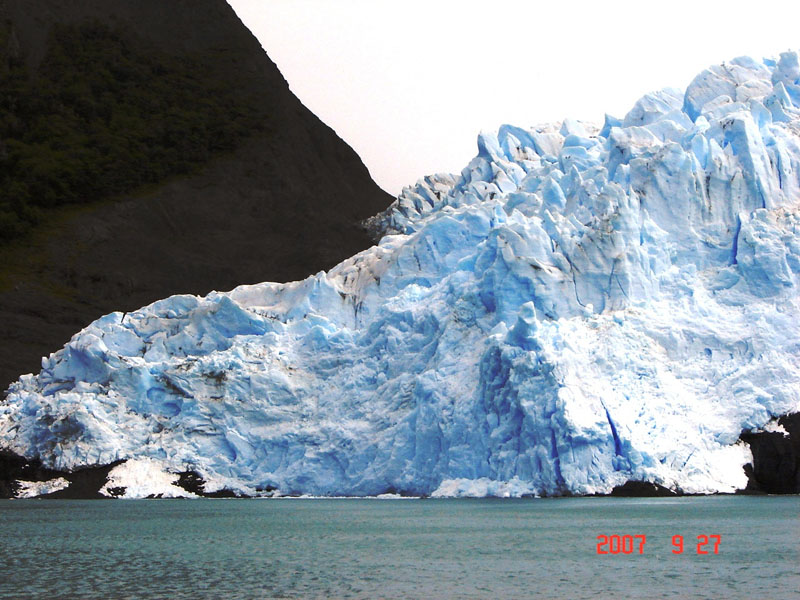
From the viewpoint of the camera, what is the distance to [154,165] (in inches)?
3137

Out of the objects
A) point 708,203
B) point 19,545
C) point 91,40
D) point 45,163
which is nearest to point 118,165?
point 45,163

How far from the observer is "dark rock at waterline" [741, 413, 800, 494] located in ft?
116

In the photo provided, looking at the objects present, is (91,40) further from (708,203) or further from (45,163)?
(708,203)

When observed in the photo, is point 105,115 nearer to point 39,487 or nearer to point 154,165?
point 154,165

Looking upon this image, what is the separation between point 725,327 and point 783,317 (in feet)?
5.74

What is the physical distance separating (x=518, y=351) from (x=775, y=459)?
778 centimetres

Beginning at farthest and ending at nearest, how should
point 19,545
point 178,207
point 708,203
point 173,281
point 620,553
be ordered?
point 178,207
point 173,281
point 708,203
point 19,545
point 620,553

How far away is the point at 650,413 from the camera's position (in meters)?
35.6

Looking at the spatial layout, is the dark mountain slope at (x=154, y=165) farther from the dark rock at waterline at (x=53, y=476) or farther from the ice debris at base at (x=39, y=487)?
the dark rock at waterline at (x=53, y=476)

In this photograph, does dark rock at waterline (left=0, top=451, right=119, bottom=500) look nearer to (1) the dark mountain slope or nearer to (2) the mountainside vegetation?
(1) the dark mountain slope

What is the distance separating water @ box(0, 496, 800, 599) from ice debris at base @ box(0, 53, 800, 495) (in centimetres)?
192

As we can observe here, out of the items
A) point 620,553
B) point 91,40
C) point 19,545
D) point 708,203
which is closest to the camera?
point 620,553
